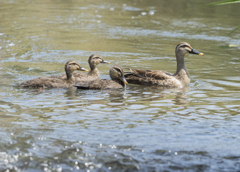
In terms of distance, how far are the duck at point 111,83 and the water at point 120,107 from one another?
199mm

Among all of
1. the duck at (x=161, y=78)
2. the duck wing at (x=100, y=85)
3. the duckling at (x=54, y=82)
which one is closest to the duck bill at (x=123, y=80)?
the duck wing at (x=100, y=85)

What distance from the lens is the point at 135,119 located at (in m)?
6.64

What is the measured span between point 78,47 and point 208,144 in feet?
30.8

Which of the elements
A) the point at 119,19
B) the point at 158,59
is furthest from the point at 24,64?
the point at 119,19

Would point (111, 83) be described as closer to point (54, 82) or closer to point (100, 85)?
point (100, 85)

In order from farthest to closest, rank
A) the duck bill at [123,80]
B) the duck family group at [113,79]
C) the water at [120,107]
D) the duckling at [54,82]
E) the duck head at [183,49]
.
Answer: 1. the duck head at [183,49]
2. the duck bill at [123,80]
3. the duck family group at [113,79]
4. the duckling at [54,82]
5. the water at [120,107]

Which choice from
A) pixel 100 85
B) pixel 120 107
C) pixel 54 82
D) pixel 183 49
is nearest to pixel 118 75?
pixel 100 85

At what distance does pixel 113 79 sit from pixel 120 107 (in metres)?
2.42

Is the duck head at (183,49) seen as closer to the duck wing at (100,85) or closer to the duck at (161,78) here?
the duck at (161,78)

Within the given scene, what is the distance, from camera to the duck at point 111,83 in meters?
9.14

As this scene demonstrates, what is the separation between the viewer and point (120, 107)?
24.6 ft

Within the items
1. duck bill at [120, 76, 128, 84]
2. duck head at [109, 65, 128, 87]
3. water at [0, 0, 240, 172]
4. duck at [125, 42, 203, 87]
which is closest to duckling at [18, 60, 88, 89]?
water at [0, 0, 240, 172]

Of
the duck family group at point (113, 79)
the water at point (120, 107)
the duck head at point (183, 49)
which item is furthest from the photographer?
the duck head at point (183, 49)

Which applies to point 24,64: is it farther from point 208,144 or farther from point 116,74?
point 208,144
